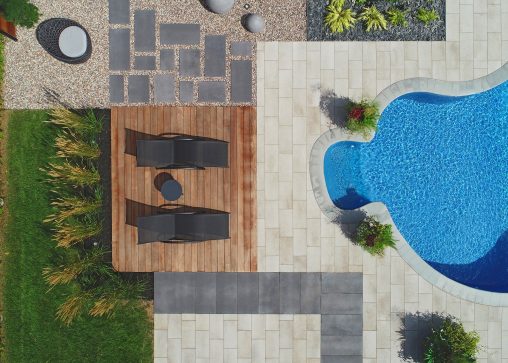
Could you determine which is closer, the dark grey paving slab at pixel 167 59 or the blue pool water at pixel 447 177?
the dark grey paving slab at pixel 167 59

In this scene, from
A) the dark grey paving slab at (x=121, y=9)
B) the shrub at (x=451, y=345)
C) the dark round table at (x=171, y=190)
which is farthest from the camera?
the dark grey paving slab at (x=121, y=9)

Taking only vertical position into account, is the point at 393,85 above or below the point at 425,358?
above

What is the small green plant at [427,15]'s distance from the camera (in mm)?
11234

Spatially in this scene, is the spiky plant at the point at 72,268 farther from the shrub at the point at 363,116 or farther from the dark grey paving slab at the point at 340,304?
the shrub at the point at 363,116

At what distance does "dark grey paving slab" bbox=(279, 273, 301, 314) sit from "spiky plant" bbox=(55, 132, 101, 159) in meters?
5.70

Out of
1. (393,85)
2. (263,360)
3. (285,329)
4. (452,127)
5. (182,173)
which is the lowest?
(263,360)

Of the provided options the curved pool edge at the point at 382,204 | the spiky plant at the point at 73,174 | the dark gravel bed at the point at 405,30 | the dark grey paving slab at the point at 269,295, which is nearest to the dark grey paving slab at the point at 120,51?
the spiky plant at the point at 73,174

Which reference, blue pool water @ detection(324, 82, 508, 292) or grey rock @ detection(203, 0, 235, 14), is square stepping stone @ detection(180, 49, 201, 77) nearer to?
grey rock @ detection(203, 0, 235, 14)

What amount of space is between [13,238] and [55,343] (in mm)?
2932

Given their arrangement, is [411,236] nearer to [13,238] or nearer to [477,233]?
[477,233]

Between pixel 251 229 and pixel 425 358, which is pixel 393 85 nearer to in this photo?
pixel 251 229

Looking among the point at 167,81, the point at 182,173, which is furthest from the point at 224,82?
the point at 182,173

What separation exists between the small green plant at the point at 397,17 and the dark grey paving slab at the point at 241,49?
12.0ft

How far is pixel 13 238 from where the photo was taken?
11.5m
